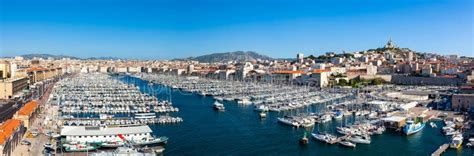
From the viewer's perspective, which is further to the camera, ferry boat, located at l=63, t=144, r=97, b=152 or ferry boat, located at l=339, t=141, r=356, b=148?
ferry boat, located at l=339, t=141, r=356, b=148

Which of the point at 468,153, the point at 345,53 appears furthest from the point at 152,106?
the point at 345,53

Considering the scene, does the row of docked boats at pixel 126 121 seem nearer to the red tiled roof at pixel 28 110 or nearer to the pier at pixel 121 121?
the pier at pixel 121 121

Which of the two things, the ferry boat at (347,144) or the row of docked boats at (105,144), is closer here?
→ the row of docked boats at (105,144)

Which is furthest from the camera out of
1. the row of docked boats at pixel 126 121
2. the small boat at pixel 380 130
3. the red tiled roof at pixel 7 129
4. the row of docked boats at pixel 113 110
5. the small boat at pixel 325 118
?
the small boat at pixel 325 118

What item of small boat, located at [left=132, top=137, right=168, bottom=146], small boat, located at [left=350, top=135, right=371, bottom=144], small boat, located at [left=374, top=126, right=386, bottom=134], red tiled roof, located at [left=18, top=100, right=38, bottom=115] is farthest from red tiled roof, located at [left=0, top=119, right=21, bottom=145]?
small boat, located at [left=374, top=126, right=386, bottom=134]

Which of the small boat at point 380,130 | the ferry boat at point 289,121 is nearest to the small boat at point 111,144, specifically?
the ferry boat at point 289,121

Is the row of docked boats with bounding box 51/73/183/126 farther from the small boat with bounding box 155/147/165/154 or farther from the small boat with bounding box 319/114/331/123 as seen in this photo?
the small boat with bounding box 319/114/331/123

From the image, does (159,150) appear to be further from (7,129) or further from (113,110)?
(113,110)

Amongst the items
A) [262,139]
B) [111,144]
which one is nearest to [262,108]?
[262,139]
